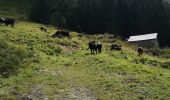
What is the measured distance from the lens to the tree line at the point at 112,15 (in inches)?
4026

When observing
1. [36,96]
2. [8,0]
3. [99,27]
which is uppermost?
[8,0]

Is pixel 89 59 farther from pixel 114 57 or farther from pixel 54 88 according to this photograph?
pixel 54 88

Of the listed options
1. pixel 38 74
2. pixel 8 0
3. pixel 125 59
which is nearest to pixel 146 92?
pixel 38 74

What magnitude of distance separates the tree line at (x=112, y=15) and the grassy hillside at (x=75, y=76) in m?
53.6

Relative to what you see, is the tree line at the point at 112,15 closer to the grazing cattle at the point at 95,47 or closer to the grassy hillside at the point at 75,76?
the grazing cattle at the point at 95,47

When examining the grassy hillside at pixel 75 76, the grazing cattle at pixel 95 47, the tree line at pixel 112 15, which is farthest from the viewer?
the tree line at pixel 112 15

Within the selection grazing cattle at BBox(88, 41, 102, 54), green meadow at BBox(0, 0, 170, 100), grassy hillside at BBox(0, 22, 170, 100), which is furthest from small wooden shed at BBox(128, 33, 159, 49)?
green meadow at BBox(0, 0, 170, 100)

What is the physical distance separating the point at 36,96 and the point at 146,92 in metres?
6.60

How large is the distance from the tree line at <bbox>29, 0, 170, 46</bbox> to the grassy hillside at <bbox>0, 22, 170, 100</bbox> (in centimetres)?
5360

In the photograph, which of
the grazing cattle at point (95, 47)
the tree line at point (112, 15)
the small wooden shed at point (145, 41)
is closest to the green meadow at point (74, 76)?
the grazing cattle at point (95, 47)

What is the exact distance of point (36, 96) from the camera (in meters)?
29.8

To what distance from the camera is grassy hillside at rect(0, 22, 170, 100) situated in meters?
30.0

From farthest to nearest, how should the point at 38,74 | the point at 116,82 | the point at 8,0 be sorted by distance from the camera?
the point at 8,0
the point at 38,74
the point at 116,82

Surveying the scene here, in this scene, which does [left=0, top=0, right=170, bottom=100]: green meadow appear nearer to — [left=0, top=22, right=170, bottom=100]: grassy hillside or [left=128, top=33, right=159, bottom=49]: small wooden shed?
[left=0, top=22, right=170, bottom=100]: grassy hillside
